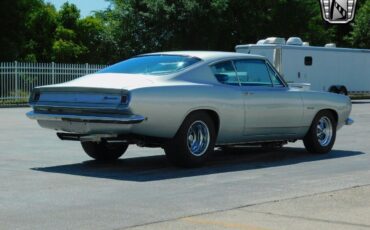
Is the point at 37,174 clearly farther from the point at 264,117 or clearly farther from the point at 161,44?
the point at 161,44

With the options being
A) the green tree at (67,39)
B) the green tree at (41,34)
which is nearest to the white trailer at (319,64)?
the green tree at (67,39)

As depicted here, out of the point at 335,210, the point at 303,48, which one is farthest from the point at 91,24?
the point at 335,210

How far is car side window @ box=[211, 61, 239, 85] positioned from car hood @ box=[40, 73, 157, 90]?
1.12m

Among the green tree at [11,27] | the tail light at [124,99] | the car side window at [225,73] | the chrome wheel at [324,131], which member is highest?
the green tree at [11,27]

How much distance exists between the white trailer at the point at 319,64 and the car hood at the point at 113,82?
20.2 m

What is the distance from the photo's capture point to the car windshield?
9.90m

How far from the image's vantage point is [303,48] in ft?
108

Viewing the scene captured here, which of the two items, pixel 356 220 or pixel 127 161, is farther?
pixel 127 161

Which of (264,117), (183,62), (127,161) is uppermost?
(183,62)

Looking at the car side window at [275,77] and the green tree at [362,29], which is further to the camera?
the green tree at [362,29]

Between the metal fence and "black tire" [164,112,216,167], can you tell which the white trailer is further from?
"black tire" [164,112,216,167]

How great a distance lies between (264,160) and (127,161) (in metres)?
2.05

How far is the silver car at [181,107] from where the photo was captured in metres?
9.02

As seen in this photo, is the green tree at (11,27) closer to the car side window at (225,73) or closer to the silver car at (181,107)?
the silver car at (181,107)
